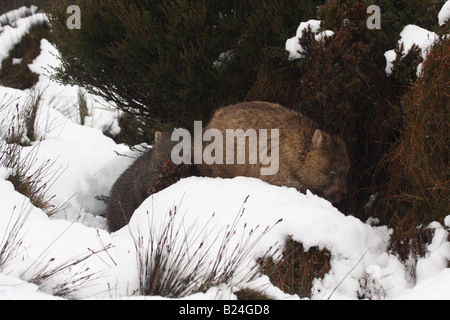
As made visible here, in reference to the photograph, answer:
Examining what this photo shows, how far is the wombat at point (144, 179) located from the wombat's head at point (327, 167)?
4.80ft

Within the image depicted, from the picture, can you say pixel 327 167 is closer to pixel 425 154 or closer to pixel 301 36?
pixel 425 154

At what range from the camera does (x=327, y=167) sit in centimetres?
503

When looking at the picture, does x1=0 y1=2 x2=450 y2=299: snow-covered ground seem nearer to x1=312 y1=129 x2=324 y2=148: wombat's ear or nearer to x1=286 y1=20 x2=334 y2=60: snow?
x1=312 y1=129 x2=324 y2=148: wombat's ear

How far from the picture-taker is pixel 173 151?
589 cm

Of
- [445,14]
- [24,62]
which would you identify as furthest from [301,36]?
[24,62]

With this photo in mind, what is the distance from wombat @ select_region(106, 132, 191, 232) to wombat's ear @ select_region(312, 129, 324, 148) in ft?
5.07

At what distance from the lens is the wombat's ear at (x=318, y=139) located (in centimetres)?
494

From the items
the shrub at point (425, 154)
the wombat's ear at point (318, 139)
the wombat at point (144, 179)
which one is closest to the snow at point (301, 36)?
the wombat's ear at point (318, 139)

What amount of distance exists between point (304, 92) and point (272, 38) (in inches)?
35.5

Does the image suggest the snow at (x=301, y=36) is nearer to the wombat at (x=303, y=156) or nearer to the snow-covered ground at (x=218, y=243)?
the wombat at (x=303, y=156)

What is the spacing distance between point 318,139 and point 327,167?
31cm

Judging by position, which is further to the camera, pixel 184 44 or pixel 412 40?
pixel 184 44
